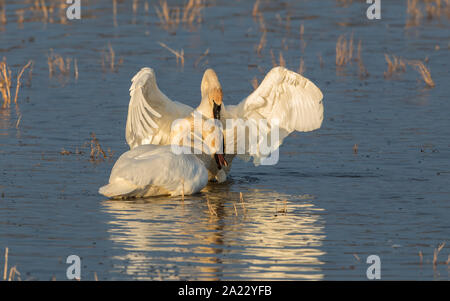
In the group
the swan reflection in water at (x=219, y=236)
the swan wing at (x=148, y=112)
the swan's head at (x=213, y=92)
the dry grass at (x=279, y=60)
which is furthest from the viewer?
the dry grass at (x=279, y=60)

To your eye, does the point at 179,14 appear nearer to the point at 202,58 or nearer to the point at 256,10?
the point at 256,10

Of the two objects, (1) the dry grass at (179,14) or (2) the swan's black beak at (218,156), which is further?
(1) the dry grass at (179,14)

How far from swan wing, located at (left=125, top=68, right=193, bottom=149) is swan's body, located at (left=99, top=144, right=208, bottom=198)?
1.26ft

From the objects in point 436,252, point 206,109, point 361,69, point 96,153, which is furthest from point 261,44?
point 436,252

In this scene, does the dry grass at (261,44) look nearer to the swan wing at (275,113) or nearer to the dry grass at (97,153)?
the dry grass at (97,153)

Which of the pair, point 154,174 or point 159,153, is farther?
point 159,153

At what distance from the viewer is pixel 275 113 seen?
1357 cm

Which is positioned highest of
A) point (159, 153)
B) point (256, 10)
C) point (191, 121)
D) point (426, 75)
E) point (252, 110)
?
→ point (256, 10)

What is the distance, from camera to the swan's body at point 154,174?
39.4 feet

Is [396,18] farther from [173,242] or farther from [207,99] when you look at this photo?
[173,242]

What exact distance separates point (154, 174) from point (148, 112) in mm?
1422

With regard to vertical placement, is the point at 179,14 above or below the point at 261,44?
above

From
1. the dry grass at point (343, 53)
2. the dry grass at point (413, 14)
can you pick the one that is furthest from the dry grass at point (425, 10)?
the dry grass at point (343, 53)

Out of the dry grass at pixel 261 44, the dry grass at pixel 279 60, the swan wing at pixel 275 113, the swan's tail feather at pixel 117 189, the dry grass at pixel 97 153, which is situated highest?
the dry grass at pixel 261 44
